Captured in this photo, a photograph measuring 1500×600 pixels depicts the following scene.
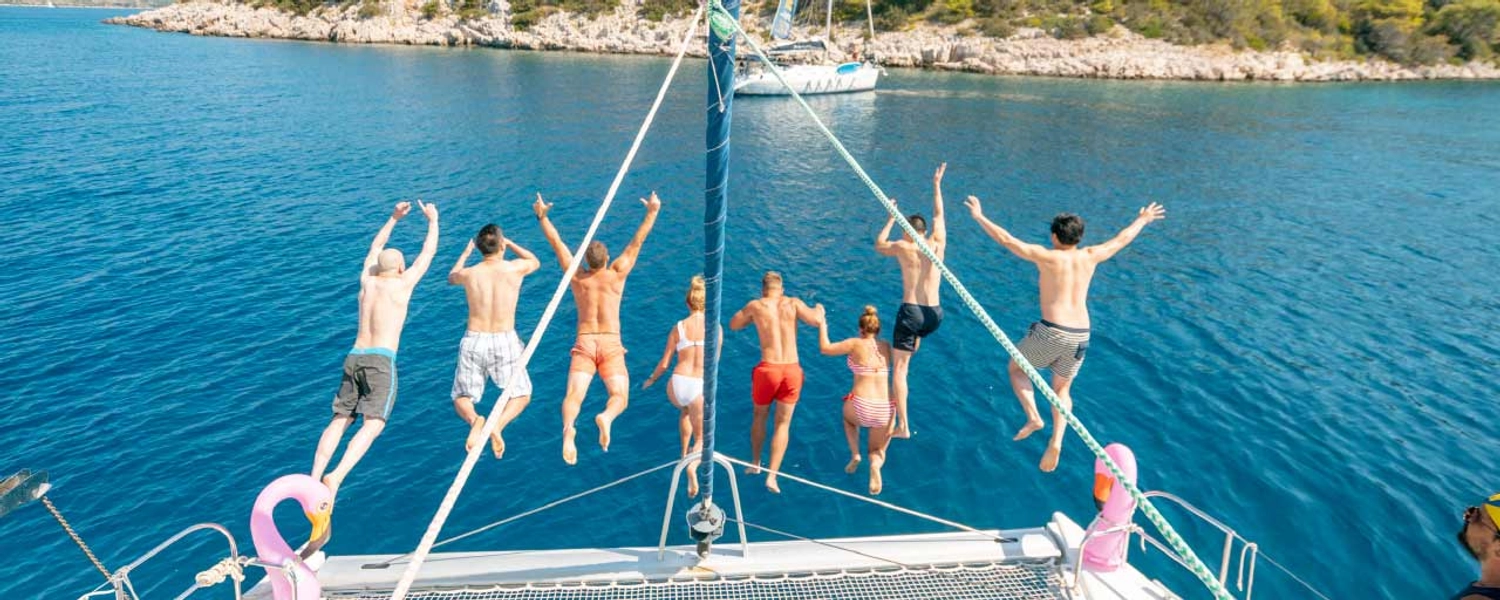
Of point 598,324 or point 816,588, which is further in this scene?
point 598,324

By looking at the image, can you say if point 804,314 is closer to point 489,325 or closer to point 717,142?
point 489,325

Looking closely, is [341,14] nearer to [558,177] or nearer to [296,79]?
[296,79]

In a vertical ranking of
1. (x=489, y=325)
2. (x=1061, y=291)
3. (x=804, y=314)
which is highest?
(x=1061, y=291)

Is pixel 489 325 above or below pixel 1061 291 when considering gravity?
below

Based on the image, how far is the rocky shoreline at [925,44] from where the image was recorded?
67125 mm

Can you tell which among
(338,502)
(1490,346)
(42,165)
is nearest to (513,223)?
(338,502)

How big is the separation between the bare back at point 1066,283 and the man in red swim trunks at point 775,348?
108 inches

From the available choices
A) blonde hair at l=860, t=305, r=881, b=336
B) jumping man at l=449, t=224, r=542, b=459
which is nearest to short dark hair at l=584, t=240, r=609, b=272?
jumping man at l=449, t=224, r=542, b=459

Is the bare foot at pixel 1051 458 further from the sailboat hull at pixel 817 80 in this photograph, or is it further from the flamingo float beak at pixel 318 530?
the sailboat hull at pixel 817 80

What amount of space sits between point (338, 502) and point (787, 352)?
735 centimetres

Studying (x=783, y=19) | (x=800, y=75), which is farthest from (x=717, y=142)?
(x=800, y=75)

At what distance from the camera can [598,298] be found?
30.2 feet

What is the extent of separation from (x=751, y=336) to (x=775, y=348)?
26.4 ft

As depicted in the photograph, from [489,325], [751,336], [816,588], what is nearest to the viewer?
[816,588]
